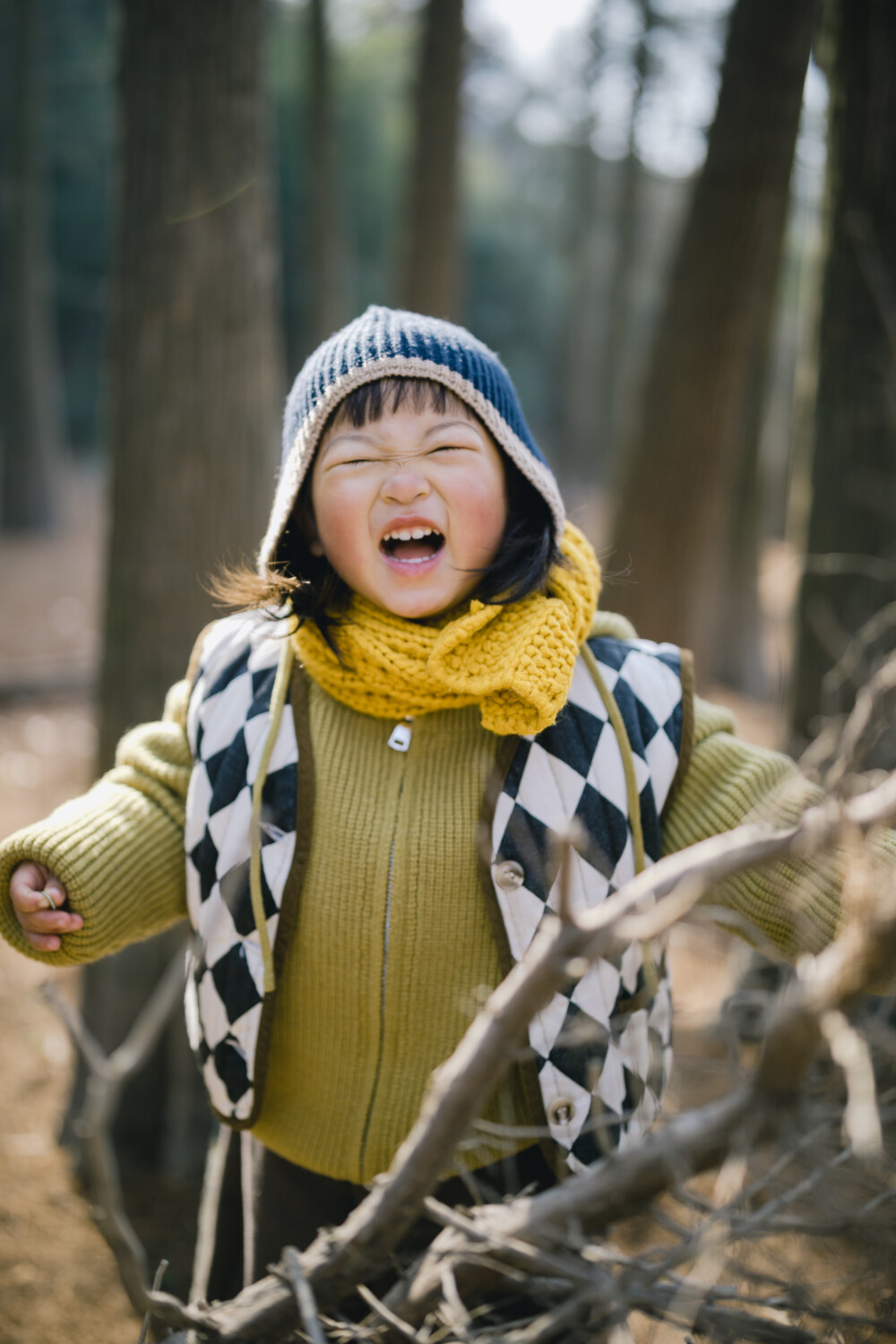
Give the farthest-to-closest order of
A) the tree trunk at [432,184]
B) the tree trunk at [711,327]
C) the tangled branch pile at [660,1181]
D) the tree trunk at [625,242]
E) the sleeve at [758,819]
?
the tree trunk at [625,242], the tree trunk at [432,184], the tree trunk at [711,327], the sleeve at [758,819], the tangled branch pile at [660,1181]

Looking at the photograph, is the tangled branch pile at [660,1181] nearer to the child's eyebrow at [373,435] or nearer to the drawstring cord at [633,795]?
the drawstring cord at [633,795]

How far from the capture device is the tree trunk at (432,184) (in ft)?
22.8

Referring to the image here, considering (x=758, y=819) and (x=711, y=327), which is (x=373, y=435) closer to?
(x=758, y=819)

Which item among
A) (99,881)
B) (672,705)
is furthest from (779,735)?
(99,881)

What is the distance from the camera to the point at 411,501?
1.52 meters

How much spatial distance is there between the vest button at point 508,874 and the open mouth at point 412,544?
50cm

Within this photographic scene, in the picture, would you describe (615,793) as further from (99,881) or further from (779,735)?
(779,735)

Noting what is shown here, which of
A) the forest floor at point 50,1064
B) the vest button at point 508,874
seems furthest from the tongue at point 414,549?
the forest floor at point 50,1064

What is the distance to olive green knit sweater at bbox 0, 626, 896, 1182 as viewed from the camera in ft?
5.01

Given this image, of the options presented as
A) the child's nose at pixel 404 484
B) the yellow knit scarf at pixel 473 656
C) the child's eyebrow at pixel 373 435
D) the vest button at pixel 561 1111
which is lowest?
the vest button at pixel 561 1111

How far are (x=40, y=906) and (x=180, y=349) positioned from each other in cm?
177

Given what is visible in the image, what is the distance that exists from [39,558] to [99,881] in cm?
1077

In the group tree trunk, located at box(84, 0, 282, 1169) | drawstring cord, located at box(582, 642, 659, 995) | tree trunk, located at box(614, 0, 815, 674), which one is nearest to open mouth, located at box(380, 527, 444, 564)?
drawstring cord, located at box(582, 642, 659, 995)

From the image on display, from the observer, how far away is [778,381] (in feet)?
66.0
